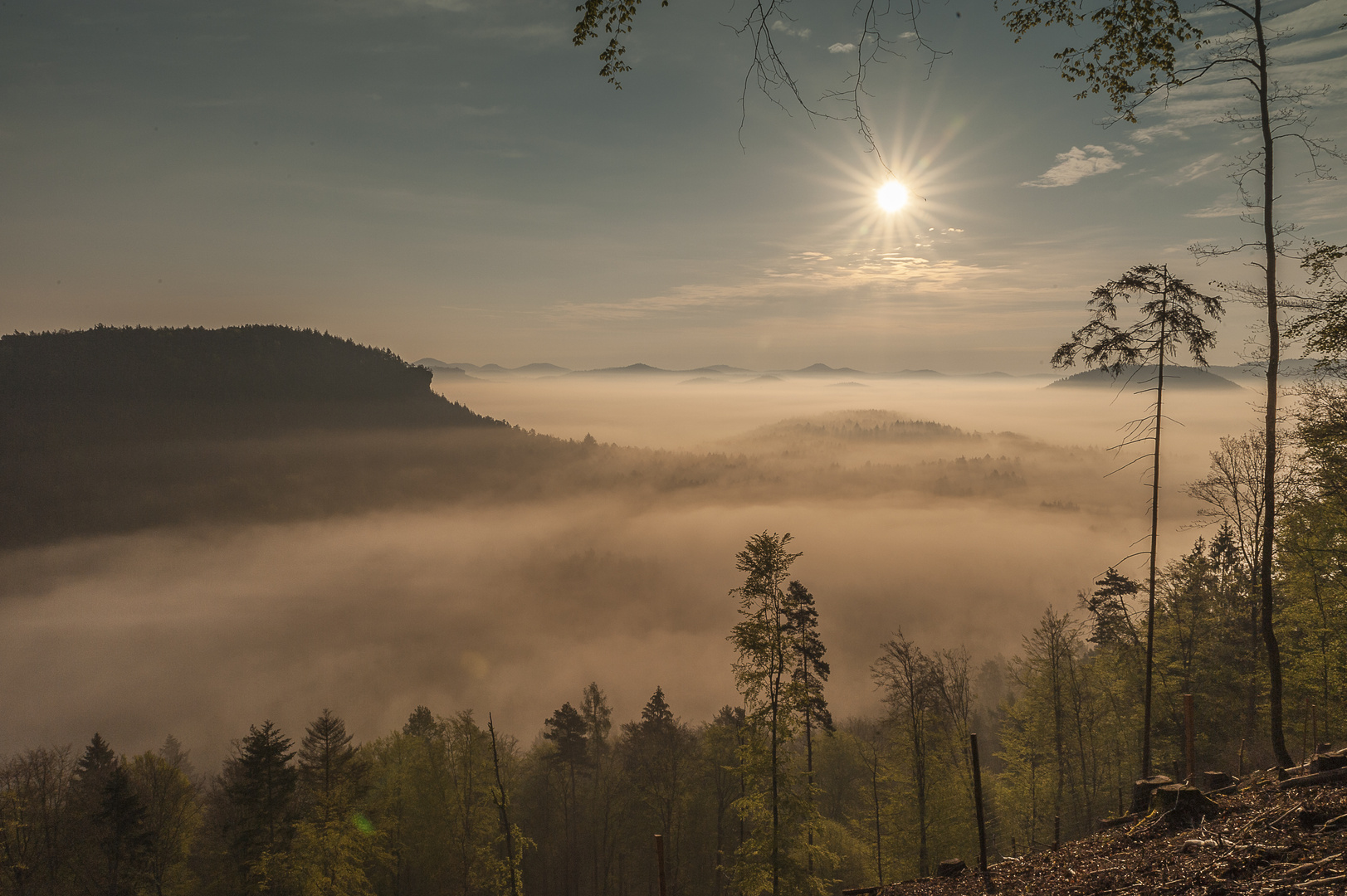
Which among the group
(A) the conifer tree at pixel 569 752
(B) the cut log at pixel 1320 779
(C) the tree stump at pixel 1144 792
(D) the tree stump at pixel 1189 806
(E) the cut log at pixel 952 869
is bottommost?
(A) the conifer tree at pixel 569 752

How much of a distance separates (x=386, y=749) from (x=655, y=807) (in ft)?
56.5

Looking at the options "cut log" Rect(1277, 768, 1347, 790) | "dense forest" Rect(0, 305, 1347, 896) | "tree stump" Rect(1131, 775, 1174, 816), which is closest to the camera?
"cut log" Rect(1277, 768, 1347, 790)

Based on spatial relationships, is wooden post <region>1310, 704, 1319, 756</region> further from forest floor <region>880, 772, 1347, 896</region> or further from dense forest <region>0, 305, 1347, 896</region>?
forest floor <region>880, 772, 1347, 896</region>

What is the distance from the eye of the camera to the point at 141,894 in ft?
75.6

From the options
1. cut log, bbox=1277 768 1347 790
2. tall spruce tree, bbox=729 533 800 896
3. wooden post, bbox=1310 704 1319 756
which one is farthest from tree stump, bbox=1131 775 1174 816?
wooden post, bbox=1310 704 1319 756

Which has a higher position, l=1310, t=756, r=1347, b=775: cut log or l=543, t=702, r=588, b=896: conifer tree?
l=1310, t=756, r=1347, b=775: cut log

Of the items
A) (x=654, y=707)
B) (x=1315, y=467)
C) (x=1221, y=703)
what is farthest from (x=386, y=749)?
(x=1315, y=467)

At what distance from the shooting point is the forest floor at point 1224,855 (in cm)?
529

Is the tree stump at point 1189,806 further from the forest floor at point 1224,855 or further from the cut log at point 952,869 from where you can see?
the cut log at point 952,869

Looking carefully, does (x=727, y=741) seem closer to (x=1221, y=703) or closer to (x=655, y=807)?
(x=655, y=807)

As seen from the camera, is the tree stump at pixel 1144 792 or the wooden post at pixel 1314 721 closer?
the tree stump at pixel 1144 792

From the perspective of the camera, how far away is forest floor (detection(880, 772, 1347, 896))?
5289mm

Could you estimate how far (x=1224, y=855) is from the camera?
6.18m

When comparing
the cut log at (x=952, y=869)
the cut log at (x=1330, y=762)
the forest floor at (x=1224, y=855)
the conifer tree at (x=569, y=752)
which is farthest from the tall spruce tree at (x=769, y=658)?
the conifer tree at (x=569, y=752)
